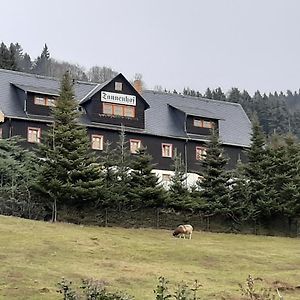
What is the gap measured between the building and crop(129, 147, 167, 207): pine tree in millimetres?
5697

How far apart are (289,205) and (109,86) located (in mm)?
15688

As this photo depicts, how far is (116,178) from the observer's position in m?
38.0

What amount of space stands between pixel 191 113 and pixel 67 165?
17.2m

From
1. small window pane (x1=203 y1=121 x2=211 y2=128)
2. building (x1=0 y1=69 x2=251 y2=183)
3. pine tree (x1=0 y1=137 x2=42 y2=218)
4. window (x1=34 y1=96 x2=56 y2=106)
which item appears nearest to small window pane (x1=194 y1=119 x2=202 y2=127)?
building (x1=0 y1=69 x2=251 y2=183)

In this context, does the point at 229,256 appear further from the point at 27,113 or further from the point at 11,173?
the point at 27,113

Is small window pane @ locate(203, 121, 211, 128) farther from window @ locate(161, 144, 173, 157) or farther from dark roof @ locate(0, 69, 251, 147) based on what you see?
window @ locate(161, 144, 173, 157)

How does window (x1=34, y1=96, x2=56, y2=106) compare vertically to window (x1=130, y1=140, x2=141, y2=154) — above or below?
above

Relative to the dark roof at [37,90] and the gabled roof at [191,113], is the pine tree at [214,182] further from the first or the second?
the dark roof at [37,90]

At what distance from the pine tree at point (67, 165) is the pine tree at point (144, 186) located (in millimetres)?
2701

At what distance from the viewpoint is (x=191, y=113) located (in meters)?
50.3

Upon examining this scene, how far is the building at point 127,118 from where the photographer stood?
44.5 metres

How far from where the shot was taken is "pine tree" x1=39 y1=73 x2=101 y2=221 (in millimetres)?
34906

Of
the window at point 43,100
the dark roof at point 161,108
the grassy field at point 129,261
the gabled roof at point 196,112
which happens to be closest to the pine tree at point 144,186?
the grassy field at point 129,261

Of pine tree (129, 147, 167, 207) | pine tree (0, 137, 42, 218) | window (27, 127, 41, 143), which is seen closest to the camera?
pine tree (0, 137, 42, 218)
